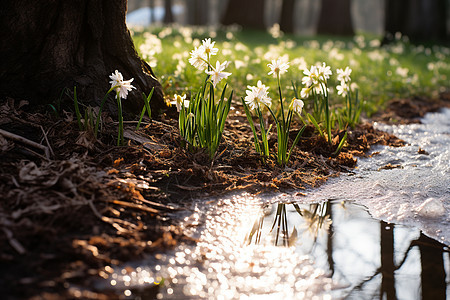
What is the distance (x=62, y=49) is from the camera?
352 centimetres

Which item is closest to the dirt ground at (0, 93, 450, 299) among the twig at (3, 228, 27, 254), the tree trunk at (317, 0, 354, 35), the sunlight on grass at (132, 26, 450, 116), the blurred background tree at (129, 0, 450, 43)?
the twig at (3, 228, 27, 254)

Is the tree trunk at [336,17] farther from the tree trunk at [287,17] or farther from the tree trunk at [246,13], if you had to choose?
the tree trunk at [246,13]

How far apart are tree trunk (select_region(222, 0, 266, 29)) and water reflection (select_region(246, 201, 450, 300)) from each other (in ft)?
56.7

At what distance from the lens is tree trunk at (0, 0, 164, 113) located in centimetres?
337

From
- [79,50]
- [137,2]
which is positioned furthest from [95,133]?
[137,2]

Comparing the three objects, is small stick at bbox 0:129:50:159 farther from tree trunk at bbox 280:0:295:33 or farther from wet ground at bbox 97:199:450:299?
tree trunk at bbox 280:0:295:33

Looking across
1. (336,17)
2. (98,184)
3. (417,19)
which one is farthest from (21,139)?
(336,17)

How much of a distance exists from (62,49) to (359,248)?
8.31 feet

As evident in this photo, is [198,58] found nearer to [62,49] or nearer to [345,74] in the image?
[62,49]

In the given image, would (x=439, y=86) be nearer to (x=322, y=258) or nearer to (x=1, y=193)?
(x=322, y=258)

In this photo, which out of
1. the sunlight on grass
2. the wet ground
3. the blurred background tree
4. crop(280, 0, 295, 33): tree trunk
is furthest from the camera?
crop(280, 0, 295, 33): tree trunk

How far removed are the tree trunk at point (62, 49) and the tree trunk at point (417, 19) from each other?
13.0 meters

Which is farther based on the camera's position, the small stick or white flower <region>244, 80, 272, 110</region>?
white flower <region>244, 80, 272, 110</region>

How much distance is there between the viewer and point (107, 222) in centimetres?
237
